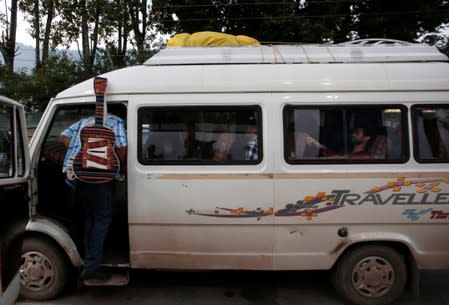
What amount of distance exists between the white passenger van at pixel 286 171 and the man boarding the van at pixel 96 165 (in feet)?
0.46

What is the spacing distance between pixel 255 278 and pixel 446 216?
2.11 m

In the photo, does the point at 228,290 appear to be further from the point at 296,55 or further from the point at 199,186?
the point at 296,55

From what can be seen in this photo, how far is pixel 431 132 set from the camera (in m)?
3.95

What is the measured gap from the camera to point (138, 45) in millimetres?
18125

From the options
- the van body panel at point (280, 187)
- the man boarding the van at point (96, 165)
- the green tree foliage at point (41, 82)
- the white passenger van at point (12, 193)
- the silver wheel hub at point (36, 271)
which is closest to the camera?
the white passenger van at point (12, 193)

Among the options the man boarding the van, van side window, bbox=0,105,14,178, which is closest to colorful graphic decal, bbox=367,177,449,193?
the man boarding the van

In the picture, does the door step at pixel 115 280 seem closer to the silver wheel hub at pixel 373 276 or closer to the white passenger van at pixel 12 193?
the white passenger van at pixel 12 193

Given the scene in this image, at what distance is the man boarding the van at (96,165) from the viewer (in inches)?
148

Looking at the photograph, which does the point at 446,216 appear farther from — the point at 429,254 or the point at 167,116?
the point at 167,116

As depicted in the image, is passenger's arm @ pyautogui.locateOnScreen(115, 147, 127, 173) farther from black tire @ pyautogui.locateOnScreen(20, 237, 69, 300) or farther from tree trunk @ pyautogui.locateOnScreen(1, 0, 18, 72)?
tree trunk @ pyautogui.locateOnScreen(1, 0, 18, 72)

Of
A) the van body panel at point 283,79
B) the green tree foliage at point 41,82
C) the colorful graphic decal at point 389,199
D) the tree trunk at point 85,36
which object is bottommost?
the colorful graphic decal at point 389,199

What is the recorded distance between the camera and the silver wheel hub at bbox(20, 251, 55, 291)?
4.08 m

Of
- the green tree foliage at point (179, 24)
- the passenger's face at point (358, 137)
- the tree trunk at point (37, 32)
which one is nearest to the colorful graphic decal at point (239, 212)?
the passenger's face at point (358, 137)

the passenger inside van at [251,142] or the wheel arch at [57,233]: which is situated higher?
the passenger inside van at [251,142]
